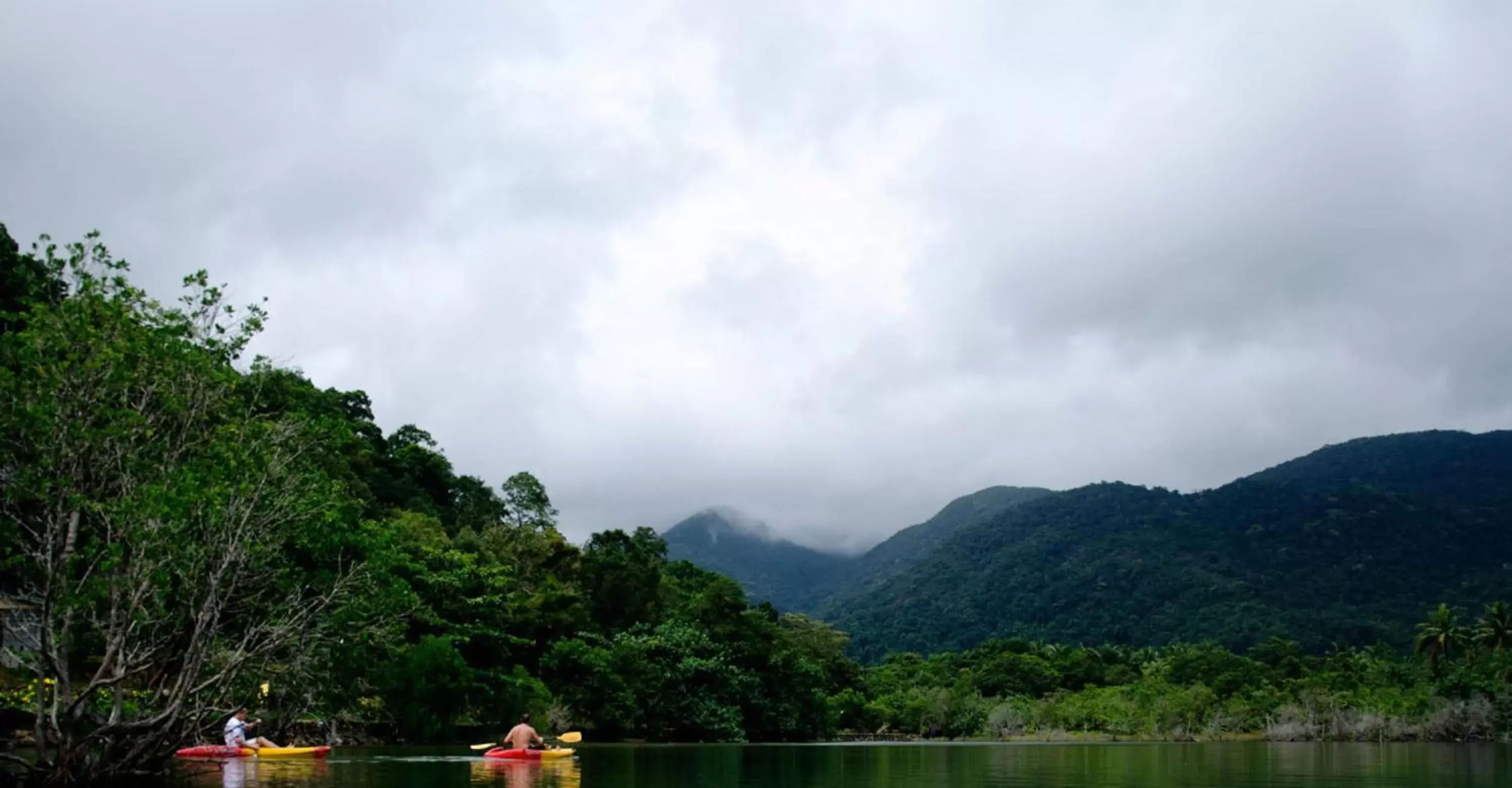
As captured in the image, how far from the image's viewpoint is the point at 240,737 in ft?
103

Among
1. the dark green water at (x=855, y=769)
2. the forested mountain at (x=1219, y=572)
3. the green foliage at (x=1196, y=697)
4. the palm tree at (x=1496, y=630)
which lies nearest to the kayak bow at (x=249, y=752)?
the dark green water at (x=855, y=769)

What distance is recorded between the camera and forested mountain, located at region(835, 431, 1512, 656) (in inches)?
5349

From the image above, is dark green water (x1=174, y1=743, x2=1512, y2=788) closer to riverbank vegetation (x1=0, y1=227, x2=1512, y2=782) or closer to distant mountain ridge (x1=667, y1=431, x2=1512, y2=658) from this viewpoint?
riverbank vegetation (x1=0, y1=227, x2=1512, y2=782)

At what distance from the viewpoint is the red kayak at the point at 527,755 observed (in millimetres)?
31703

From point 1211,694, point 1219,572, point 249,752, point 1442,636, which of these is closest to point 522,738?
point 249,752

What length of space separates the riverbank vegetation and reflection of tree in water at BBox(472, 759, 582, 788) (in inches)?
149

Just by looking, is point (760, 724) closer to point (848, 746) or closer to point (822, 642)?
point (848, 746)

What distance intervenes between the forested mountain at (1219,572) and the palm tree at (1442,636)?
2184cm

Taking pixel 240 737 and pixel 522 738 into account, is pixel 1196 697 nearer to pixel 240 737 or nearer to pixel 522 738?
pixel 522 738

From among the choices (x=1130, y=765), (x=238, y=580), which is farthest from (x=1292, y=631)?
(x=238, y=580)

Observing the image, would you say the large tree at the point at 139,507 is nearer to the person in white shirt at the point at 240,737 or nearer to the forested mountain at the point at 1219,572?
the person in white shirt at the point at 240,737

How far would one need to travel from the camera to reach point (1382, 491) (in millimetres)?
183125

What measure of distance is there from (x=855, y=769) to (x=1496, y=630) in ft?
263

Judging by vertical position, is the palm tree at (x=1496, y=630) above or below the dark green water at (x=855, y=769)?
below
